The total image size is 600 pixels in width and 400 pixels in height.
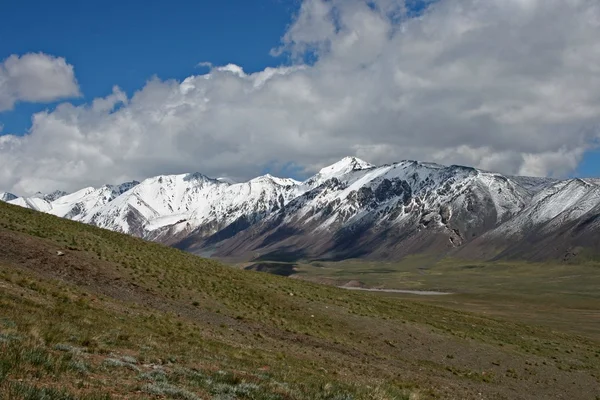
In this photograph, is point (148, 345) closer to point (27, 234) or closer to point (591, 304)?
point (27, 234)

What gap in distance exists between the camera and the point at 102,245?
4978 centimetres

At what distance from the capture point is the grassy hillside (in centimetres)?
1616

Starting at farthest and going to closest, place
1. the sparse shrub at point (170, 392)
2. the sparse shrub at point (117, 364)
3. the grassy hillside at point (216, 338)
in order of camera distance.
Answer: the sparse shrub at point (117, 364) < the grassy hillside at point (216, 338) < the sparse shrub at point (170, 392)

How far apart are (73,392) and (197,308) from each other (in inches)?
1095

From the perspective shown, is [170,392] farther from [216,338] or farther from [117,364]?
[216,338]

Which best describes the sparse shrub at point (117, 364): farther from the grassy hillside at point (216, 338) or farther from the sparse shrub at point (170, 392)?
the sparse shrub at point (170, 392)

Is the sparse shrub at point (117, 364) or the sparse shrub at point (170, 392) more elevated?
the sparse shrub at point (117, 364)

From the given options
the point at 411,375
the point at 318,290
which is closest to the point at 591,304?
the point at 318,290

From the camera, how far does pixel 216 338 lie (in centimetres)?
3100

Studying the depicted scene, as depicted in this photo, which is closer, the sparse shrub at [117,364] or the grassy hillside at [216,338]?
the grassy hillside at [216,338]

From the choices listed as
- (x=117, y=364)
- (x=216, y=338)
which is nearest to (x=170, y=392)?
(x=117, y=364)

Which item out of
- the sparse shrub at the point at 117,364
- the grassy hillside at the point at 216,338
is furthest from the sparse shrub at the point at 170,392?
the sparse shrub at the point at 117,364

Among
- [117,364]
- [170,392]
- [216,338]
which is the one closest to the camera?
[170,392]

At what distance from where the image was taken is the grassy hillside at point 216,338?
1616 cm
